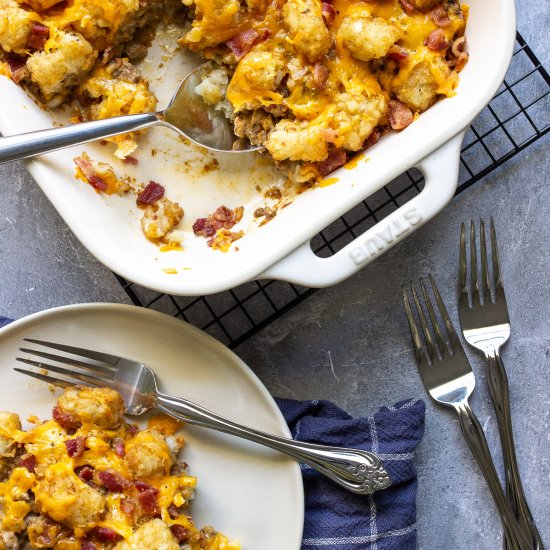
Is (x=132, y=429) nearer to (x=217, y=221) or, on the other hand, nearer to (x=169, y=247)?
(x=169, y=247)

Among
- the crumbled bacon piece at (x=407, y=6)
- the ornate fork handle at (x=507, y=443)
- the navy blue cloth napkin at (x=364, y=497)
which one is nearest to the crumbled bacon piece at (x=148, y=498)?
the navy blue cloth napkin at (x=364, y=497)

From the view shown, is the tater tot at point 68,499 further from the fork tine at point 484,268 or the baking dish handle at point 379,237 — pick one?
the fork tine at point 484,268

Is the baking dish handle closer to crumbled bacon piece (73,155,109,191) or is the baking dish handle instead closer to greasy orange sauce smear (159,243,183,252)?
greasy orange sauce smear (159,243,183,252)

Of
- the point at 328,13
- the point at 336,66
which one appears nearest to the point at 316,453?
the point at 336,66

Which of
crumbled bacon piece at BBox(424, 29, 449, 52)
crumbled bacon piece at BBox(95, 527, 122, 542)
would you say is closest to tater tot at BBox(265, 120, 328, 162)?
crumbled bacon piece at BBox(424, 29, 449, 52)

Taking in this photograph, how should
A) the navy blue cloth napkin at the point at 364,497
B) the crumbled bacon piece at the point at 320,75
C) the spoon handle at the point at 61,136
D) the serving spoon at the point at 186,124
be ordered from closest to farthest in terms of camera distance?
the spoon handle at the point at 61,136
the serving spoon at the point at 186,124
the crumbled bacon piece at the point at 320,75
the navy blue cloth napkin at the point at 364,497
